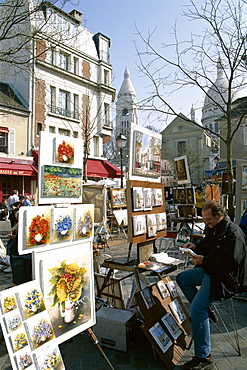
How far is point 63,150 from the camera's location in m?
2.58

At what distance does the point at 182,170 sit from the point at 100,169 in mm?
14605

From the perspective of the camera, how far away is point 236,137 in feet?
74.9

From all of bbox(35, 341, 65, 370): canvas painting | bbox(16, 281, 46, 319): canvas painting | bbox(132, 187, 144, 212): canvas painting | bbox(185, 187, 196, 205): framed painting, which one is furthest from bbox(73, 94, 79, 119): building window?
bbox(35, 341, 65, 370): canvas painting

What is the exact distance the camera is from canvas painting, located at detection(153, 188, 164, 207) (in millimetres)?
3684

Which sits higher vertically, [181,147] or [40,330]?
[181,147]

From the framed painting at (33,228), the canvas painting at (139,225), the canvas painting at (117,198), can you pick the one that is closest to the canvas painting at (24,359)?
the framed painting at (33,228)

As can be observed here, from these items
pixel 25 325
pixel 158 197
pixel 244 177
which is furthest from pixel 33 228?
pixel 244 177

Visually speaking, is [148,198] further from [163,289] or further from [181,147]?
[181,147]

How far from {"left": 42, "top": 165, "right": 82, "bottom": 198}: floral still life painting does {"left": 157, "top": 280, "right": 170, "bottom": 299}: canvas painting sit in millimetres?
1273

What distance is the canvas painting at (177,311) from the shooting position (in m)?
2.91

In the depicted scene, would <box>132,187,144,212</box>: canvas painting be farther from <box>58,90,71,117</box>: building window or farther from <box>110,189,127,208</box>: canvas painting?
<box>58,90,71,117</box>: building window

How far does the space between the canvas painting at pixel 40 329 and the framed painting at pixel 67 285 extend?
0.17 metres

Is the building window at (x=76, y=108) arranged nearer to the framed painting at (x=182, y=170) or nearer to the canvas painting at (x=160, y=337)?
the framed painting at (x=182, y=170)

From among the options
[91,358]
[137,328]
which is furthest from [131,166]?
[91,358]
